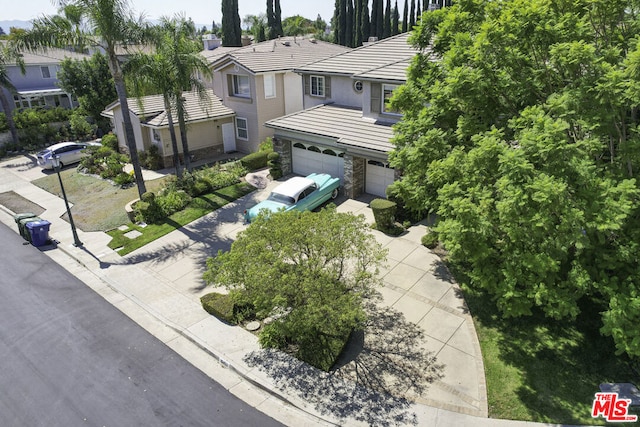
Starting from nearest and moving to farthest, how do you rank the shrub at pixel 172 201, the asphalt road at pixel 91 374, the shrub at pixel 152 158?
the asphalt road at pixel 91 374 < the shrub at pixel 172 201 < the shrub at pixel 152 158

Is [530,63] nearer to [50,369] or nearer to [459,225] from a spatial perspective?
[459,225]

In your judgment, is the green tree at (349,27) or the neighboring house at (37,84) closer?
the neighboring house at (37,84)

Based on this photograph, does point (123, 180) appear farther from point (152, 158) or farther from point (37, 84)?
point (37, 84)

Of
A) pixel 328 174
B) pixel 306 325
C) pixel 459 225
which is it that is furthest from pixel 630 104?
pixel 328 174

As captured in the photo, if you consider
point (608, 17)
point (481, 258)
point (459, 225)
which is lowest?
point (481, 258)

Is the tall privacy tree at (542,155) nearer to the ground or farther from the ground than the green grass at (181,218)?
farther from the ground

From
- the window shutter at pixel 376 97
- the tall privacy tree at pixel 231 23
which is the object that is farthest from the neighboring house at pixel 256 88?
the tall privacy tree at pixel 231 23

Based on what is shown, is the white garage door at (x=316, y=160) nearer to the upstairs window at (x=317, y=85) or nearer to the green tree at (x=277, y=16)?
the upstairs window at (x=317, y=85)
